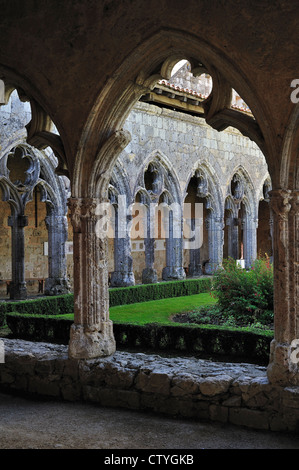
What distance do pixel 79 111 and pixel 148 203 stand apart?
A: 9.13 m

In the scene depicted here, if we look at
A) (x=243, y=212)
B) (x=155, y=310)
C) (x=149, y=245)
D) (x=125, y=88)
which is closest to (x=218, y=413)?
(x=125, y=88)

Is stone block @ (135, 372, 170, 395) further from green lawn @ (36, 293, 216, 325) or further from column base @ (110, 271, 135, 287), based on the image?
column base @ (110, 271, 135, 287)

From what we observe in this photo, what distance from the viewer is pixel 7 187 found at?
11461 mm

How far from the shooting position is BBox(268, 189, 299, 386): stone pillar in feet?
14.5

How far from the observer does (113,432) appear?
4.46 m

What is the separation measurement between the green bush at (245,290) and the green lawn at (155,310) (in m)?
1.05

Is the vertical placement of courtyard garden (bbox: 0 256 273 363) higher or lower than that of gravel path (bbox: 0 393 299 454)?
higher

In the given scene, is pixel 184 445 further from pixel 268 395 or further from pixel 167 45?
pixel 167 45

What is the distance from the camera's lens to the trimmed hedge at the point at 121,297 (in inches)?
389

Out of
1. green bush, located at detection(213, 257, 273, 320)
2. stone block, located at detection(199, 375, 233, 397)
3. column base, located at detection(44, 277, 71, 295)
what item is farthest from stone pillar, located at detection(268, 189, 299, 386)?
column base, located at detection(44, 277, 71, 295)

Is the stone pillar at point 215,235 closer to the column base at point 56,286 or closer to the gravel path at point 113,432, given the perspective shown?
the column base at point 56,286

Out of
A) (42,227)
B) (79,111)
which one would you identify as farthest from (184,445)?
(42,227)

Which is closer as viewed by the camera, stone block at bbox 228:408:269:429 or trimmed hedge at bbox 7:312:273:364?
stone block at bbox 228:408:269:429

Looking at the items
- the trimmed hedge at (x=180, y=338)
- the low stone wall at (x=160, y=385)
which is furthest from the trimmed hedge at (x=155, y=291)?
the low stone wall at (x=160, y=385)
